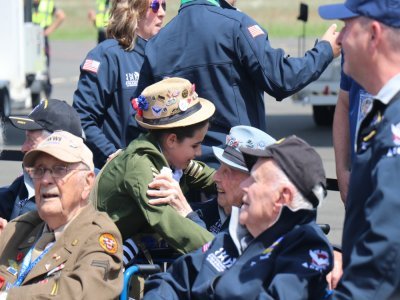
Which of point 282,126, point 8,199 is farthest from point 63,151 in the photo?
point 282,126

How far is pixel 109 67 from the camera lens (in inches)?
251

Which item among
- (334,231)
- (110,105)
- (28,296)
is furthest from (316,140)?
(28,296)

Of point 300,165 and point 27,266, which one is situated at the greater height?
point 300,165

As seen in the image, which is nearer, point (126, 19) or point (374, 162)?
point (374, 162)

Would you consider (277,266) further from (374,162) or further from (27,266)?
(27,266)

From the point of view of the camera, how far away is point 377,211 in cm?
309

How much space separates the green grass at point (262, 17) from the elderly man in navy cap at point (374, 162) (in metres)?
28.2

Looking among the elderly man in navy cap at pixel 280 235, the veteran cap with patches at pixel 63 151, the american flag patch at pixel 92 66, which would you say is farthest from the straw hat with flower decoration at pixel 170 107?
the american flag patch at pixel 92 66

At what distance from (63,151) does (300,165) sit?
3.94ft

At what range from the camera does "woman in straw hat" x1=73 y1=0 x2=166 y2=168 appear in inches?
249

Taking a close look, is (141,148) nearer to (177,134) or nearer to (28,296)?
(177,134)

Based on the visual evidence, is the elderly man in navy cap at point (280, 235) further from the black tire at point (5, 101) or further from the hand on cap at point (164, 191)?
the black tire at point (5, 101)

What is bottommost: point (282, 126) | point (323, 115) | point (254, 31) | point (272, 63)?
point (282, 126)

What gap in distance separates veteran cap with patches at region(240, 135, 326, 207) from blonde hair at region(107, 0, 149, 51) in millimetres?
2645
